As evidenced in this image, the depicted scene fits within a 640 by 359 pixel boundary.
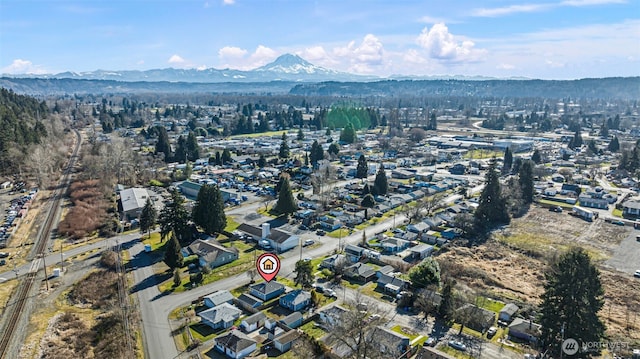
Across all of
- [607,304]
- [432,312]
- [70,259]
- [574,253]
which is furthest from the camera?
[70,259]

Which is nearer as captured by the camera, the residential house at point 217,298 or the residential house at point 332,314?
the residential house at point 332,314

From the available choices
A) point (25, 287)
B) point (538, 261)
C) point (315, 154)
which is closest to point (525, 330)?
point (538, 261)

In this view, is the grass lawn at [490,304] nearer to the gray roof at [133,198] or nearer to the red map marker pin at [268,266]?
the red map marker pin at [268,266]

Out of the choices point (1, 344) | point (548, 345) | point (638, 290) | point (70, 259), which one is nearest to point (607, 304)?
point (638, 290)

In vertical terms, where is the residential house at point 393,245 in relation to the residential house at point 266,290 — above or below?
below

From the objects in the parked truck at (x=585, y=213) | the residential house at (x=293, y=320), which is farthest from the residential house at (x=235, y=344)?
the parked truck at (x=585, y=213)

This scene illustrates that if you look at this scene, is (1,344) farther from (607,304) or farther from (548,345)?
(607,304)

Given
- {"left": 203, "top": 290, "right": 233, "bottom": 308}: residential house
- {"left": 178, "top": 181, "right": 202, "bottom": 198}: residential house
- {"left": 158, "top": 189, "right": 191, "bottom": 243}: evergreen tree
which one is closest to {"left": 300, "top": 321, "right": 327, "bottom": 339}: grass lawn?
{"left": 203, "top": 290, "right": 233, "bottom": 308}: residential house
